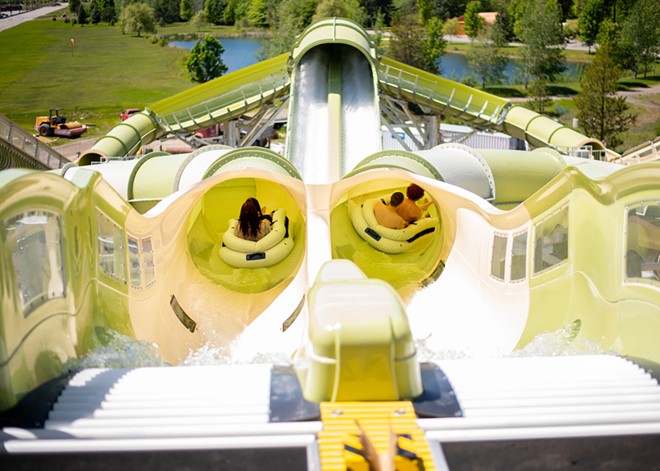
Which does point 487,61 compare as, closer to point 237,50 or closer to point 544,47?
point 544,47

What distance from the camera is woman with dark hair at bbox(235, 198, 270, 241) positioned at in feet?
23.3

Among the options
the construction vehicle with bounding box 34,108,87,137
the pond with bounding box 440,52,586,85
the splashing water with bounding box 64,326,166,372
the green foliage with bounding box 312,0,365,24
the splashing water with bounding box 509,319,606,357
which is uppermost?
the green foliage with bounding box 312,0,365,24

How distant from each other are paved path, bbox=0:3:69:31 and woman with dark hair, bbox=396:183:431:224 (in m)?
48.9

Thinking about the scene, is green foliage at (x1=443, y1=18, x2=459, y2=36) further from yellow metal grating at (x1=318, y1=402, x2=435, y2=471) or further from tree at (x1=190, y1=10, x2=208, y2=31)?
yellow metal grating at (x1=318, y1=402, x2=435, y2=471)

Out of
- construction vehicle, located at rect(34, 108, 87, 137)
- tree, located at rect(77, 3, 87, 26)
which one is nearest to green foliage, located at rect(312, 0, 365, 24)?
construction vehicle, located at rect(34, 108, 87, 137)

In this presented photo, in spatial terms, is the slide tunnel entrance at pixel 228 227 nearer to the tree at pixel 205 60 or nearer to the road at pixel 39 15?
the tree at pixel 205 60

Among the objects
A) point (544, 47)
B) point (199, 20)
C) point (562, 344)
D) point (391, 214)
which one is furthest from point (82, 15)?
point (562, 344)

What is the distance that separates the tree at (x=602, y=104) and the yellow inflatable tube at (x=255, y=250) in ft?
77.2

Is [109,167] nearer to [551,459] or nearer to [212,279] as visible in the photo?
[212,279]

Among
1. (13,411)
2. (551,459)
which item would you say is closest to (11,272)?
(13,411)

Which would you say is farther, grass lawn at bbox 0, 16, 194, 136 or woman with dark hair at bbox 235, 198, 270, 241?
grass lawn at bbox 0, 16, 194, 136

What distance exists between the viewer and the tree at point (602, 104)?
27578 mm

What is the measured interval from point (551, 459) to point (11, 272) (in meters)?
1.90

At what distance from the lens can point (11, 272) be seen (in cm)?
250
